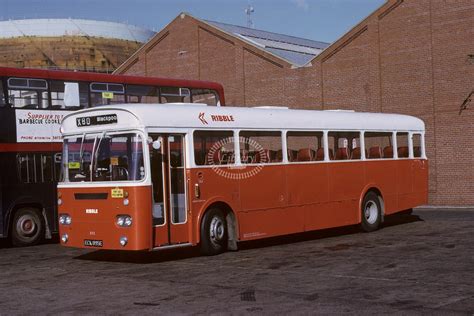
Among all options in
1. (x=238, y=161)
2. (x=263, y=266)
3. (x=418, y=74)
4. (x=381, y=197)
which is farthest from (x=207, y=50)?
(x=263, y=266)

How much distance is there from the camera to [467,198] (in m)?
27.5

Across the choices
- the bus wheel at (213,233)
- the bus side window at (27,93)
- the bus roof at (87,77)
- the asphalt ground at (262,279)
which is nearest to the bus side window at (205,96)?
the bus roof at (87,77)

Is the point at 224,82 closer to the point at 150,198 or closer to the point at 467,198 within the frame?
the point at 467,198

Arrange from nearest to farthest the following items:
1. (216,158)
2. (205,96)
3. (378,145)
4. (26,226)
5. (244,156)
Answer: (216,158)
(244,156)
(26,226)
(378,145)
(205,96)

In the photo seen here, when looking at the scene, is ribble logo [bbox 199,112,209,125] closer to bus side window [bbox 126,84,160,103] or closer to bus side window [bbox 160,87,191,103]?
bus side window [bbox 126,84,160,103]

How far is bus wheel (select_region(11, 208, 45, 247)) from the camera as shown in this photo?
17375 millimetres

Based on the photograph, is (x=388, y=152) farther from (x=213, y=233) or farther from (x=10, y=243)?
(x=10, y=243)

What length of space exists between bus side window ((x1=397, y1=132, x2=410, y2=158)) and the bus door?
7.35 meters

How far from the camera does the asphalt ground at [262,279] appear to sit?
8.57 meters

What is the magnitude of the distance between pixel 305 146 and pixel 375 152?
2.66 metres

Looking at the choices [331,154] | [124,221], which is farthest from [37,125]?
[331,154]

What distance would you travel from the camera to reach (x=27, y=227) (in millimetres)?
17516

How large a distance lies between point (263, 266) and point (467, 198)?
17.5m

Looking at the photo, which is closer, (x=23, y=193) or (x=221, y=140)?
(x=221, y=140)
